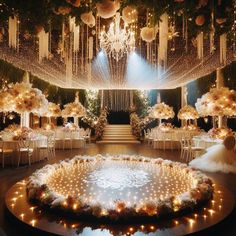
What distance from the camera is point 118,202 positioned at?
403 cm

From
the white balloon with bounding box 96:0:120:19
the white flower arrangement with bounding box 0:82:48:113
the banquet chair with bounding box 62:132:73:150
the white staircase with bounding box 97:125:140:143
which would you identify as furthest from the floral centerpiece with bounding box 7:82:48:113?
the white staircase with bounding box 97:125:140:143

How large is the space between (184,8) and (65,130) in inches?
439

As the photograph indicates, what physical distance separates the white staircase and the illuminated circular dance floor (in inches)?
386

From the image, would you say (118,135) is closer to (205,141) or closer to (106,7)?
(205,141)

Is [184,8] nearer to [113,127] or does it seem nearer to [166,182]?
[166,182]

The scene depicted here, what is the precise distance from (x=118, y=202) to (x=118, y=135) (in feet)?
44.3

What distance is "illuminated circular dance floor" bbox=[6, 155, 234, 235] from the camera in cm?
381

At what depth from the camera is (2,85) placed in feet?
38.2

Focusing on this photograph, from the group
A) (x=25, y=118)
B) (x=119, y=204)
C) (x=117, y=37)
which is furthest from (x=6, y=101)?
(x=119, y=204)

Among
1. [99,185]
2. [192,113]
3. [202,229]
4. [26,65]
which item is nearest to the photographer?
[202,229]

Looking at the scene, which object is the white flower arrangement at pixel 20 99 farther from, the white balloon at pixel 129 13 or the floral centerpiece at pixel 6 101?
the white balloon at pixel 129 13

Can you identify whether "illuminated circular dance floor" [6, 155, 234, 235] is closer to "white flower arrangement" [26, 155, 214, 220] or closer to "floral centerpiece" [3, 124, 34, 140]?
"white flower arrangement" [26, 155, 214, 220]

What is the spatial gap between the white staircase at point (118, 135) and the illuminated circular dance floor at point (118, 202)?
32.1ft

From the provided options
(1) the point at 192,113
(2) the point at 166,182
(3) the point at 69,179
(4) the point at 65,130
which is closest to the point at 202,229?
(2) the point at 166,182
